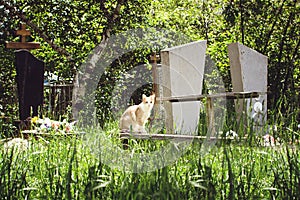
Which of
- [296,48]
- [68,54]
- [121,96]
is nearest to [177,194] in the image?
[121,96]

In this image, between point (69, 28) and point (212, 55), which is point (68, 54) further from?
point (212, 55)

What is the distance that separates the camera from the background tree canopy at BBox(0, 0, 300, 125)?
7125 millimetres

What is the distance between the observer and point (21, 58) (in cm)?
566

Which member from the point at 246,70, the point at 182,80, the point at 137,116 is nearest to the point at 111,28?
the point at 182,80

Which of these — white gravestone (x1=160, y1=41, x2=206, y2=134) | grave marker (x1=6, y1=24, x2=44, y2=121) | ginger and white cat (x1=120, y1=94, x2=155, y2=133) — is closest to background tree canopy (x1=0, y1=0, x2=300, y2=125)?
grave marker (x1=6, y1=24, x2=44, y2=121)

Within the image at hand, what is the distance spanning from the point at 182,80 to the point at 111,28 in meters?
2.86

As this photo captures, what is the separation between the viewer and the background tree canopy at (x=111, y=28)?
23.4ft

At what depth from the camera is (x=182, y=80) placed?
193 inches

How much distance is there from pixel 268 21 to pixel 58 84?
11.5 feet

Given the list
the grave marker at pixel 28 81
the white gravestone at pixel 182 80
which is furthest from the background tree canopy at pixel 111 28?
the white gravestone at pixel 182 80

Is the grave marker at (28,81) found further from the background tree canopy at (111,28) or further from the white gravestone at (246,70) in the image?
the white gravestone at (246,70)

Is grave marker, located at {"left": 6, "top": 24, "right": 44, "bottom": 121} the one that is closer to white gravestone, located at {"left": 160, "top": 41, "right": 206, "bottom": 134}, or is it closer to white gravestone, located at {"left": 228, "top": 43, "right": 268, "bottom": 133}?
white gravestone, located at {"left": 160, "top": 41, "right": 206, "bottom": 134}

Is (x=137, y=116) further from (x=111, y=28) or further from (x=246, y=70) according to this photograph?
(x=111, y=28)

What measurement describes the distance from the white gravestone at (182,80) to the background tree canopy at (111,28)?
2.09m
